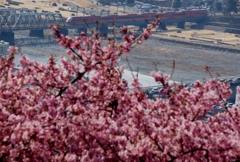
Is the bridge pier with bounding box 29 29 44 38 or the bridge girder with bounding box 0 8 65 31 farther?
the bridge pier with bounding box 29 29 44 38

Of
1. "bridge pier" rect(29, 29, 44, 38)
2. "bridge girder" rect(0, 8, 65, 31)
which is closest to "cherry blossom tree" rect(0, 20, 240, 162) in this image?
"bridge girder" rect(0, 8, 65, 31)

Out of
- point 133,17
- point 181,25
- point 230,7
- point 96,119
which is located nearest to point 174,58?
point 133,17

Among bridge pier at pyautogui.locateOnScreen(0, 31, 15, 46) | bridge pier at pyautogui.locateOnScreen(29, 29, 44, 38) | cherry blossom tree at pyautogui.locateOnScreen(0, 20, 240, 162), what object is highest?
cherry blossom tree at pyautogui.locateOnScreen(0, 20, 240, 162)

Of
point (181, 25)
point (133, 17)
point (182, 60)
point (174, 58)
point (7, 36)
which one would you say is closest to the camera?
point (182, 60)

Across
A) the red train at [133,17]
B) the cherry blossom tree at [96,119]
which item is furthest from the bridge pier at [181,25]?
the cherry blossom tree at [96,119]

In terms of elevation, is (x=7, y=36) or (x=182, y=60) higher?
(x=7, y=36)

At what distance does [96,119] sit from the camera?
3.99 meters

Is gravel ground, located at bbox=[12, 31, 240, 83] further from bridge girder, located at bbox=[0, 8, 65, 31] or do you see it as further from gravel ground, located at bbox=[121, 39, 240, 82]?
bridge girder, located at bbox=[0, 8, 65, 31]

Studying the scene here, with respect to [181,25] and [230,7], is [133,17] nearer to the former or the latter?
[181,25]

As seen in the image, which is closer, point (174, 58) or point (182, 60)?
point (182, 60)

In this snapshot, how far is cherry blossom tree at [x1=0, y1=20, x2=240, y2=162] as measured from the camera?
3.68 meters

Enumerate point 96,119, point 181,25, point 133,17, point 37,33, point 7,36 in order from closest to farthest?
point 96,119
point 7,36
point 37,33
point 133,17
point 181,25

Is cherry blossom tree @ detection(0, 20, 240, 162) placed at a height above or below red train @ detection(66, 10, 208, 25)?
above

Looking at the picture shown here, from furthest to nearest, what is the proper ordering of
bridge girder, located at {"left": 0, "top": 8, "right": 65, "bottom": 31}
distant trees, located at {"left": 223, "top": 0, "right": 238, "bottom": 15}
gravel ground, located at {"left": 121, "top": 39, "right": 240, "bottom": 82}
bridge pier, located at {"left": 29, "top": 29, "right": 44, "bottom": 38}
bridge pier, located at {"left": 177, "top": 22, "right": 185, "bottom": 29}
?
distant trees, located at {"left": 223, "top": 0, "right": 238, "bottom": 15}, bridge pier, located at {"left": 177, "top": 22, "right": 185, "bottom": 29}, bridge pier, located at {"left": 29, "top": 29, "right": 44, "bottom": 38}, bridge girder, located at {"left": 0, "top": 8, "right": 65, "bottom": 31}, gravel ground, located at {"left": 121, "top": 39, "right": 240, "bottom": 82}
